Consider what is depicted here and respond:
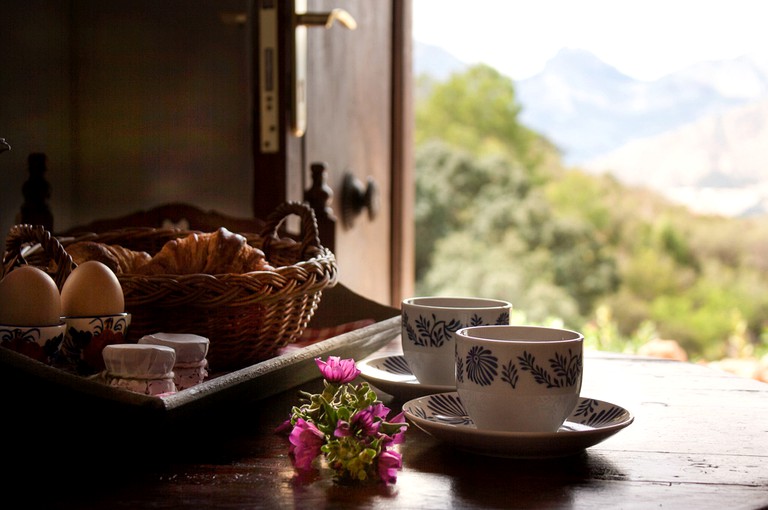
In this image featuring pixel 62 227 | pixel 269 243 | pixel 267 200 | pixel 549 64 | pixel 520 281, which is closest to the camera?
pixel 269 243

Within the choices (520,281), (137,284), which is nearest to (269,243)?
(137,284)

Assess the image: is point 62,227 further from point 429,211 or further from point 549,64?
point 549,64

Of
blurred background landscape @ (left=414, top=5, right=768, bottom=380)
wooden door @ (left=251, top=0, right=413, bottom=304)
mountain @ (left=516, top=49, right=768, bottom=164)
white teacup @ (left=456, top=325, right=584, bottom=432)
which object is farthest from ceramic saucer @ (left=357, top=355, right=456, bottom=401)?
mountain @ (left=516, top=49, right=768, bottom=164)

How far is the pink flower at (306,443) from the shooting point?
1.97ft

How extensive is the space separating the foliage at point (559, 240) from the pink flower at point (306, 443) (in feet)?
16.0

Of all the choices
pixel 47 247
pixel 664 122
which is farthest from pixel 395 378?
pixel 664 122

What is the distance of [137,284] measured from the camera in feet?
2.77

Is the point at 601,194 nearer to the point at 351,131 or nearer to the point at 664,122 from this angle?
the point at 664,122

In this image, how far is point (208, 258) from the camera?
0.97 metres

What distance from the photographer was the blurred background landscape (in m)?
5.47

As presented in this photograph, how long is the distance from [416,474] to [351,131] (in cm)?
174

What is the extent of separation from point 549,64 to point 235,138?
4.45 meters

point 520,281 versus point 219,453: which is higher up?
point 219,453

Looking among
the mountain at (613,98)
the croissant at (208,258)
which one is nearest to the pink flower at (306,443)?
the croissant at (208,258)
